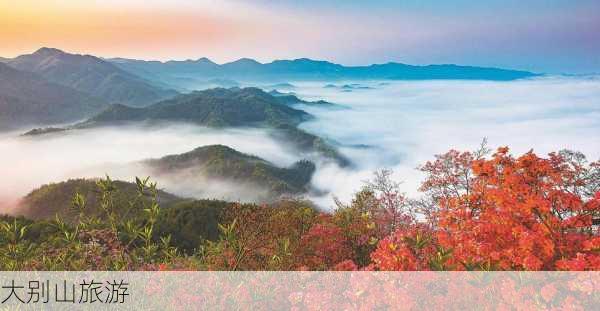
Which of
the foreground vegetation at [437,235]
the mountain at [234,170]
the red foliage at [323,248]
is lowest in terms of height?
the mountain at [234,170]

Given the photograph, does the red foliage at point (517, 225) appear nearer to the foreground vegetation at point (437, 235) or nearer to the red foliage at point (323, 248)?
the foreground vegetation at point (437, 235)

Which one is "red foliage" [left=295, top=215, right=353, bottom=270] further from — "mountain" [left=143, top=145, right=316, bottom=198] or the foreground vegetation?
"mountain" [left=143, top=145, right=316, bottom=198]

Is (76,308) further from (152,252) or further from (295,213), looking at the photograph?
(295,213)

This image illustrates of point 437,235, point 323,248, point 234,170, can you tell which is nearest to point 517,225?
point 437,235

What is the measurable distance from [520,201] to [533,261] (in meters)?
1.73

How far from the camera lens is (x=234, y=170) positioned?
155625mm

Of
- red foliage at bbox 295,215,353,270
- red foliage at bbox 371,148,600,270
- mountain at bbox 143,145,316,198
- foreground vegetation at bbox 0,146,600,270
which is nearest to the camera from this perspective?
red foliage at bbox 371,148,600,270

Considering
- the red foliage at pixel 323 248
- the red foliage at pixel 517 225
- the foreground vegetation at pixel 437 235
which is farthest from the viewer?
the red foliage at pixel 323 248

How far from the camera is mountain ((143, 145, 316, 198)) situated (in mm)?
148125

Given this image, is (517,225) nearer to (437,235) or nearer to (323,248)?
(437,235)

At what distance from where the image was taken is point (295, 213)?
49.5ft

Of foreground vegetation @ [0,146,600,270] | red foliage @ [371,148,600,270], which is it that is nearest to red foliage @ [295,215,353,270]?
foreground vegetation @ [0,146,600,270]

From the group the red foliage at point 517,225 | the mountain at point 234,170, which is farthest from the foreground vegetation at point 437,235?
the mountain at point 234,170

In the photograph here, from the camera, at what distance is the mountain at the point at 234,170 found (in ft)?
486
